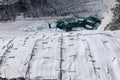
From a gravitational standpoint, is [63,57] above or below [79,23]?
above

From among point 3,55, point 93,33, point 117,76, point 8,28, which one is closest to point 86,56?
point 117,76

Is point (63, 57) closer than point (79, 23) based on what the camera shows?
Yes

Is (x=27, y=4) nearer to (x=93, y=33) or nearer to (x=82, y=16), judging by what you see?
(x=82, y=16)

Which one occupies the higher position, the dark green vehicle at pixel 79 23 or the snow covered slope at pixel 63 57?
the snow covered slope at pixel 63 57

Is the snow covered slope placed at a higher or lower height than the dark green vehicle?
higher
